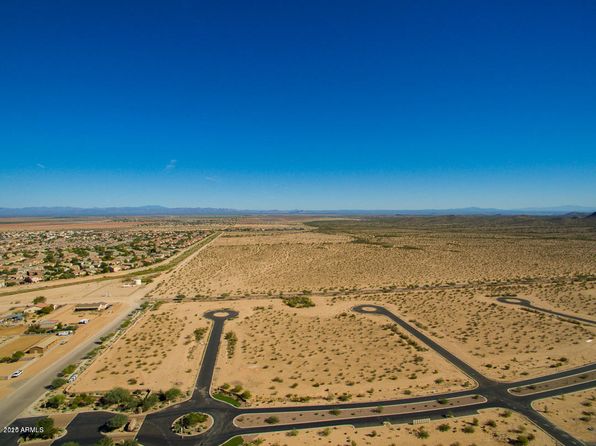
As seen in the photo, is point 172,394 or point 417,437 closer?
point 417,437

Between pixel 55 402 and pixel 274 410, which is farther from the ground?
pixel 55 402

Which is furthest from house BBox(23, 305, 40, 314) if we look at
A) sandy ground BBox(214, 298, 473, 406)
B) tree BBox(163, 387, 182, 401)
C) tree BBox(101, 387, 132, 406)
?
tree BBox(163, 387, 182, 401)

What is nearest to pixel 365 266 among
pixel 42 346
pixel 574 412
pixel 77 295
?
pixel 574 412

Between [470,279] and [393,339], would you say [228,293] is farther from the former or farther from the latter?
[470,279]

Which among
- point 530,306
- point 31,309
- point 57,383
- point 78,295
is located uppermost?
point 530,306

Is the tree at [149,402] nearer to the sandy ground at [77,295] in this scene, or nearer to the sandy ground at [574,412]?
the sandy ground at [574,412]

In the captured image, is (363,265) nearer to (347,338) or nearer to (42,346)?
(347,338)

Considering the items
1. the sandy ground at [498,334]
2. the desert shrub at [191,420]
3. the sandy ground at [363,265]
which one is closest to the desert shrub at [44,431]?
the desert shrub at [191,420]

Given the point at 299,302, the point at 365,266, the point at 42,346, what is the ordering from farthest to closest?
1. the point at 365,266
2. the point at 299,302
3. the point at 42,346
